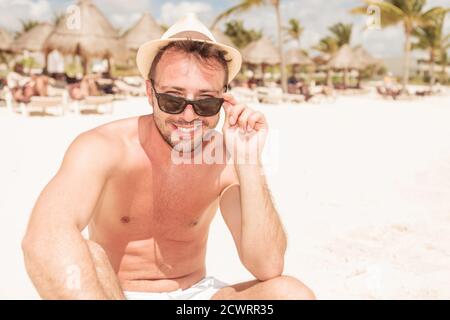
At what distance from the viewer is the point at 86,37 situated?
17.0 metres

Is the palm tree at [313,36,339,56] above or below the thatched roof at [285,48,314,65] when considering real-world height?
above

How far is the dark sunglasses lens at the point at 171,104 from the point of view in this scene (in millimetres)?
1764

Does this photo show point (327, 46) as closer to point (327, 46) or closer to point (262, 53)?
point (327, 46)

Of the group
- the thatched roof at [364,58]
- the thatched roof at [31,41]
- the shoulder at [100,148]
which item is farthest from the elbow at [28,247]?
A: the thatched roof at [364,58]

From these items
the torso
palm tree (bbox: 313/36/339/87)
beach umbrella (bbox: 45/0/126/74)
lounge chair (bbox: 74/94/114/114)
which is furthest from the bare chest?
palm tree (bbox: 313/36/339/87)

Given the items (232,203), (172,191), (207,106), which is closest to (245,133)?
(207,106)

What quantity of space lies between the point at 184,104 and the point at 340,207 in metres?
3.04

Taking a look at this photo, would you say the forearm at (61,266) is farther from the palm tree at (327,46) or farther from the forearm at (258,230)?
the palm tree at (327,46)

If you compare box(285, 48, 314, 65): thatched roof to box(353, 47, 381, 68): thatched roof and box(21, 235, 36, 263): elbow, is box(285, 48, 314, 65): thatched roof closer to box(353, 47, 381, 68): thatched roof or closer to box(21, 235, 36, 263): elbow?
box(353, 47, 381, 68): thatched roof

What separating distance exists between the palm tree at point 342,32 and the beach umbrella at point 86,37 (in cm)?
3478

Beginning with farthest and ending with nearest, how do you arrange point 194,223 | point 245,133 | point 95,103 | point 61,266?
point 95,103, point 194,223, point 245,133, point 61,266

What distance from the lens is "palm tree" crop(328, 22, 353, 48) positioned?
47.0 meters

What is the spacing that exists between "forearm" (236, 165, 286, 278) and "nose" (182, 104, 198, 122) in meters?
0.29
